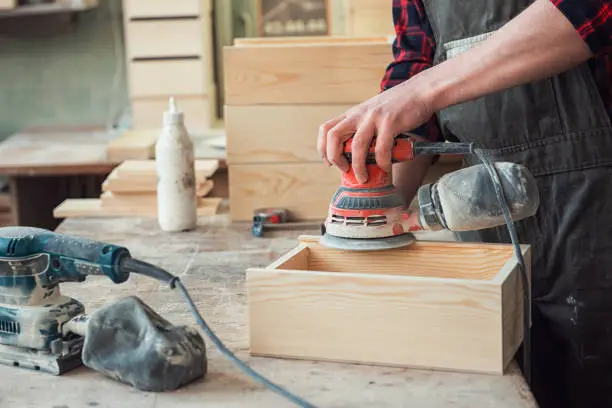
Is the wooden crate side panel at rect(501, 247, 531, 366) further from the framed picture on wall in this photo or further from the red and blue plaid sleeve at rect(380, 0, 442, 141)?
the framed picture on wall

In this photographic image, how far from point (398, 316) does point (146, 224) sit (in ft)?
4.00

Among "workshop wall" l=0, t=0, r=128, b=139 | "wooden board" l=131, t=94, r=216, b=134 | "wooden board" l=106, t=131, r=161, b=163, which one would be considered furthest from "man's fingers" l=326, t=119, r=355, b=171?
"workshop wall" l=0, t=0, r=128, b=139

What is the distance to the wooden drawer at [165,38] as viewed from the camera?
3994mm

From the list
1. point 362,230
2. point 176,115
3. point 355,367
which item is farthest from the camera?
point 176,115

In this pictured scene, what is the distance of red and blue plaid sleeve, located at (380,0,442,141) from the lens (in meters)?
2.01

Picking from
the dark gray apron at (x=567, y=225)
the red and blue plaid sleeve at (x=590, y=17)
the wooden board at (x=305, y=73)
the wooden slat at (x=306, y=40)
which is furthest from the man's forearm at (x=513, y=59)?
the wooden slat at (x=306, y=40)

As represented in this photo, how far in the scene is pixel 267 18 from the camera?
4219mm

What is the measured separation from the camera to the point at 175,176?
2.29 m

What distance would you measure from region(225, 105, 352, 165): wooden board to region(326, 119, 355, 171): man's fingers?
2.80ft

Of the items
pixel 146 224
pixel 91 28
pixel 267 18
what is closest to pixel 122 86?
pixel 91 28

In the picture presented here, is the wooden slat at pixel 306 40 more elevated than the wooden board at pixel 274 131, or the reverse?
the wooden slat at pixel 306 40

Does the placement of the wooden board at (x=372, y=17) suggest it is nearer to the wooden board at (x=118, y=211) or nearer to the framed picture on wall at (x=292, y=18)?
the wooden board at (x=118, y=211)

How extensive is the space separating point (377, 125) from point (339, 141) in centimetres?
7

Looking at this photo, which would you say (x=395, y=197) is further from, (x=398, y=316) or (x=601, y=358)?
(x=601, y=358)
